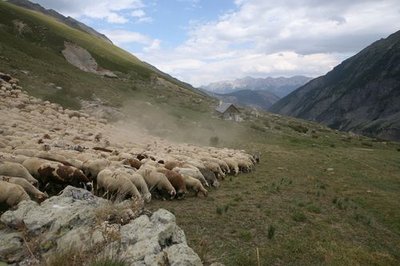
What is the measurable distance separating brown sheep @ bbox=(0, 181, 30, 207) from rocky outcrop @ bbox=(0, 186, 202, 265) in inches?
38.1

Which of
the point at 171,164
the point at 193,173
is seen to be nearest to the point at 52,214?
the point at 193,173

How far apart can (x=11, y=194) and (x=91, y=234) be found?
5.60 metres

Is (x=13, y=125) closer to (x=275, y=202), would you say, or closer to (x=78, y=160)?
(x=78, y=160)

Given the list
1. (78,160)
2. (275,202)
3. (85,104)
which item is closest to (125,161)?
(78,160)

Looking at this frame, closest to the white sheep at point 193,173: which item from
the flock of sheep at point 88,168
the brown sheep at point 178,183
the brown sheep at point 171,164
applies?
the flock of sheep at point 88,168

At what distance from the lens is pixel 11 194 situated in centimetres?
1257

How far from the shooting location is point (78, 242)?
873 centimetres

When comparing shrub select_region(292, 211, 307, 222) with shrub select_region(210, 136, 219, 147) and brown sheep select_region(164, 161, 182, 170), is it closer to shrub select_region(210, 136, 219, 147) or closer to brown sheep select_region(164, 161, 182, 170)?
brown sheep select_region(164, 161, 182, 170)

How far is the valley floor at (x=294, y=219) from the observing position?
13.4 m

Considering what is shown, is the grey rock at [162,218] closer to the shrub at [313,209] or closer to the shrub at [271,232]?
the shrub at [271,232]

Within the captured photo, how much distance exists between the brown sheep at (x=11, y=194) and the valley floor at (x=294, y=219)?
5.24m

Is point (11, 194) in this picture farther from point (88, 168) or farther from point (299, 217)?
point (299, 217)

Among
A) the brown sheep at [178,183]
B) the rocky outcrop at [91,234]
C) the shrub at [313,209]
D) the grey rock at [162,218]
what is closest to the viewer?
the rocky outcrop at [91,234]

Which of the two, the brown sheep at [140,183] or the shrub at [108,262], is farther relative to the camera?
the brown sheep at [140,183]
